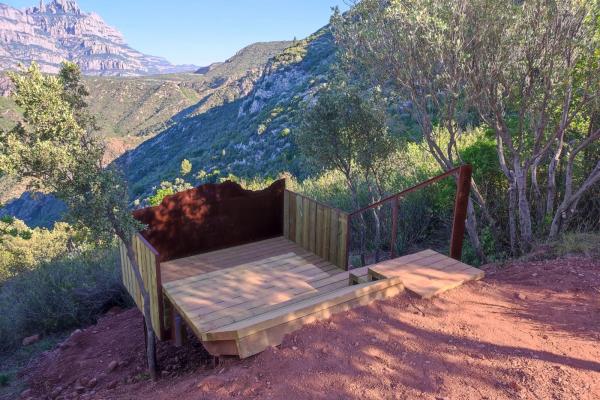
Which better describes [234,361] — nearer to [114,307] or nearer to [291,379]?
[291,379]

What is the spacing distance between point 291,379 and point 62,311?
320 inches

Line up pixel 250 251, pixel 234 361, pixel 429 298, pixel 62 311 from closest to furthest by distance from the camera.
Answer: pixel 234 361 → pixel 429 298 → pixel 250 251 → pixel 62 311

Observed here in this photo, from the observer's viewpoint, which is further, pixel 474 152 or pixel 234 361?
pixel 474 152

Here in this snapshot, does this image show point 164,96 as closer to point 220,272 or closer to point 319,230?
point 319,230

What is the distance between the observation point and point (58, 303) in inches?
364

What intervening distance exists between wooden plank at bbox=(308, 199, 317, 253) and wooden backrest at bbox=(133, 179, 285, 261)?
102 centimetres

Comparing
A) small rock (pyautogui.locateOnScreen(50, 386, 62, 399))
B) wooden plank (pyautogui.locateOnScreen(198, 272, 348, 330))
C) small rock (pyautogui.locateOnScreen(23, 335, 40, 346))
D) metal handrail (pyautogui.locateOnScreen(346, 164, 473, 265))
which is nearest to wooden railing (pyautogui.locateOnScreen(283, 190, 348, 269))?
wooden plank (pyautogui.locateOnScreen(198, 272, 348, 330))

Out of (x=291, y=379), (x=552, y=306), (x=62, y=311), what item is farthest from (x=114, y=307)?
(x=552, y=306)

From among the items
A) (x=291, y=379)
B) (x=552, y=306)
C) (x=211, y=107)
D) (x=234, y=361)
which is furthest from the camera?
(x=211, y=107)

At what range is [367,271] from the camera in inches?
197

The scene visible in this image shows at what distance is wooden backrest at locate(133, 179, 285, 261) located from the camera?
6834 mm

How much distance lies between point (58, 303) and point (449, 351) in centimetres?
909

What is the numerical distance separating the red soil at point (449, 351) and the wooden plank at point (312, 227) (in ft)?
9.29

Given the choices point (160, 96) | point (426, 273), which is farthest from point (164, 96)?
point (426, 273)
